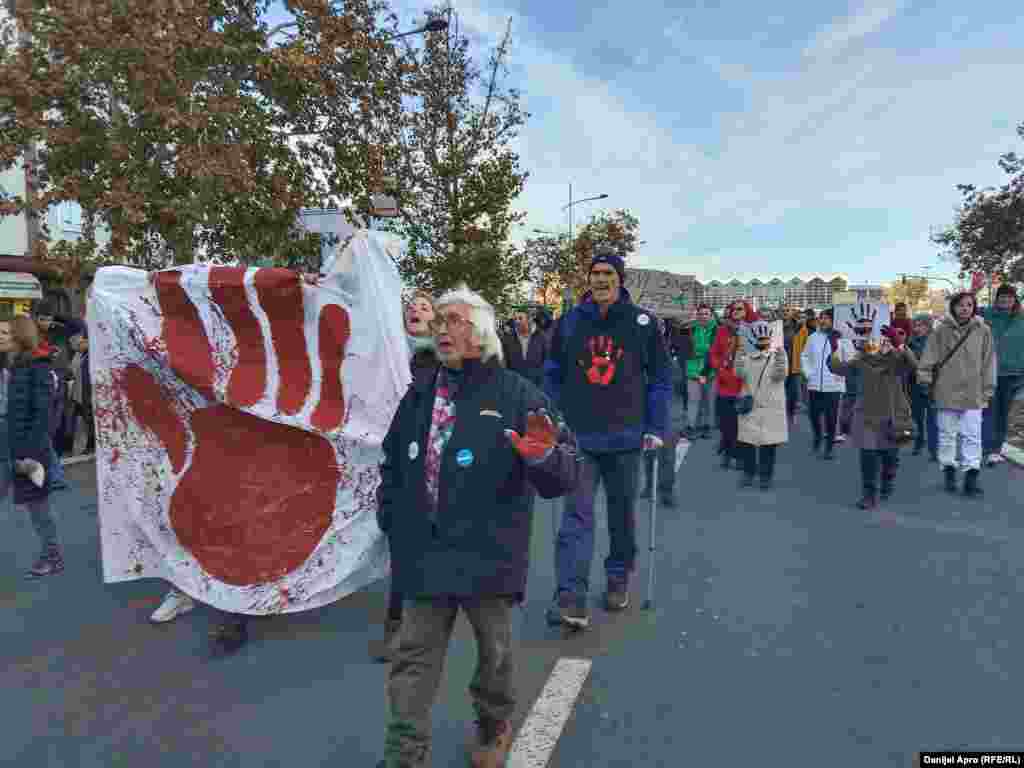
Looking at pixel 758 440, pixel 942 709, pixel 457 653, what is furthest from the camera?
pixel 758 440

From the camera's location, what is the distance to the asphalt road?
3.13m

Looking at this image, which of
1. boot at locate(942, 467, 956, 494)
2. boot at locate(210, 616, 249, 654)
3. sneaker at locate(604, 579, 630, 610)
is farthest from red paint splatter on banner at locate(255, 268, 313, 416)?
boot at locate(942, 467, 956, 494)

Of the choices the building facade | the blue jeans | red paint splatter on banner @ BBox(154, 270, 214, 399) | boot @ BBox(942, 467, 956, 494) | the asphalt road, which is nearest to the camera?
the asphalt road

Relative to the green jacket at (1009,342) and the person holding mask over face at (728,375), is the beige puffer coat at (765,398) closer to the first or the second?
the person holding mask over face at (728,375)

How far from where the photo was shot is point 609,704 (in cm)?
342

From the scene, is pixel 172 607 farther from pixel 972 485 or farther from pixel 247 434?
pixel 972 485

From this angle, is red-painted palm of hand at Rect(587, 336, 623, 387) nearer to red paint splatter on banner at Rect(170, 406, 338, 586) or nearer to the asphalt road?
the asphalt road

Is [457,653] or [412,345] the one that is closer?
[457,653]

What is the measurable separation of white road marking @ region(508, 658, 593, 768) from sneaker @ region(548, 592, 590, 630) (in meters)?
0.34

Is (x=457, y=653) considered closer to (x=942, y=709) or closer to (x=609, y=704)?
(x=609, y=704)

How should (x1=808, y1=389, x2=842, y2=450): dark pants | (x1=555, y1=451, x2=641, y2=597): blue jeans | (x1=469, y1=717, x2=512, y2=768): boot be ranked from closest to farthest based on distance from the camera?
(x1=469, y1=717, x2=512, y2=768): boot, (x1=555, y1=451, x2=641, y2=597): blue jeans, (x1=808, y1=389, x2=842, y2=450): dark pants

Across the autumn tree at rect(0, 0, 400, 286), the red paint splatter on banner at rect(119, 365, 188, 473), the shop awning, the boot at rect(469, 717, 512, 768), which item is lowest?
the boot at rect(469, 717, 512, 768)

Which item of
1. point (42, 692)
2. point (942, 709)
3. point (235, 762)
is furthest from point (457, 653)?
point (942, 709)

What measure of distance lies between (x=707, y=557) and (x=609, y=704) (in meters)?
2.39
